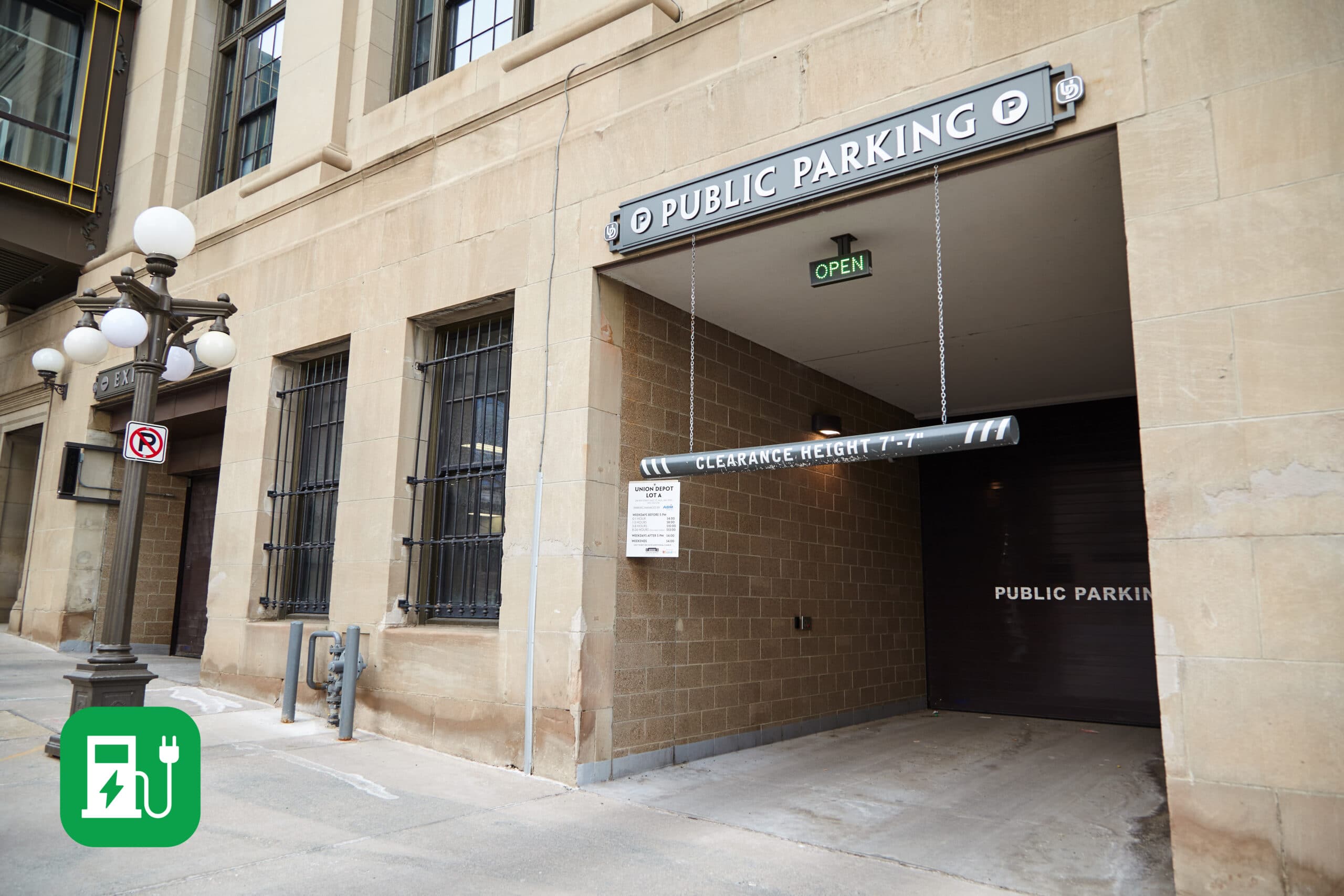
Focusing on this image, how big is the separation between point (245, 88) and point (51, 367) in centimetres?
519

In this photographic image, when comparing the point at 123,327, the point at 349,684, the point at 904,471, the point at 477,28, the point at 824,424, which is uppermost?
the point at 477,28

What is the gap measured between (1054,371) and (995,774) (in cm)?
456

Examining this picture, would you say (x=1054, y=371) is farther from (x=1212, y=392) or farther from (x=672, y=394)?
(x=1212, y=392)

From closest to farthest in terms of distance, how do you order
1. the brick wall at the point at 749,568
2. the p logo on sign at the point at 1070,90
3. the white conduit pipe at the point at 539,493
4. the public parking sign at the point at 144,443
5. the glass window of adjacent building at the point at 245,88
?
1. the p logo on sign at the point at 1070,90
2. the public parking sign at the point at 144,443
3. the white conduit pipe at the point at 539,493
4. the brick wall at the point at 749,568
5. the glass window of adjacent building at the point at 245,88

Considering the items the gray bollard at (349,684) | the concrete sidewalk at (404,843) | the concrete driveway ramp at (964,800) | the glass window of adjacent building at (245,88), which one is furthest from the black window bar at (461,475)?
the glass window of adjacent building at (245,88)

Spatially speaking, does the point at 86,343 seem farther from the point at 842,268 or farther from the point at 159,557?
the point at 159,557

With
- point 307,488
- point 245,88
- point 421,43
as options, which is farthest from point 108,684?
point 245,88

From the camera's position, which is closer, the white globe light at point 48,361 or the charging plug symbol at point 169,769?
the charging plug symbol at point 169,769

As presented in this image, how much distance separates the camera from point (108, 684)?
6.21m

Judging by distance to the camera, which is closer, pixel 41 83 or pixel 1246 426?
pixel 1246 426

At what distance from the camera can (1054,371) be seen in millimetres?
9836

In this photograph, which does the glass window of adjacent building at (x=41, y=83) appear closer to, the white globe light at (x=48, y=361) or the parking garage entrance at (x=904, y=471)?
the white globe light at (x=48, y=361)

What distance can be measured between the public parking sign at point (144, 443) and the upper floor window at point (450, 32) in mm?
5089

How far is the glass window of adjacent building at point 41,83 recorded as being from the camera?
1327cm
